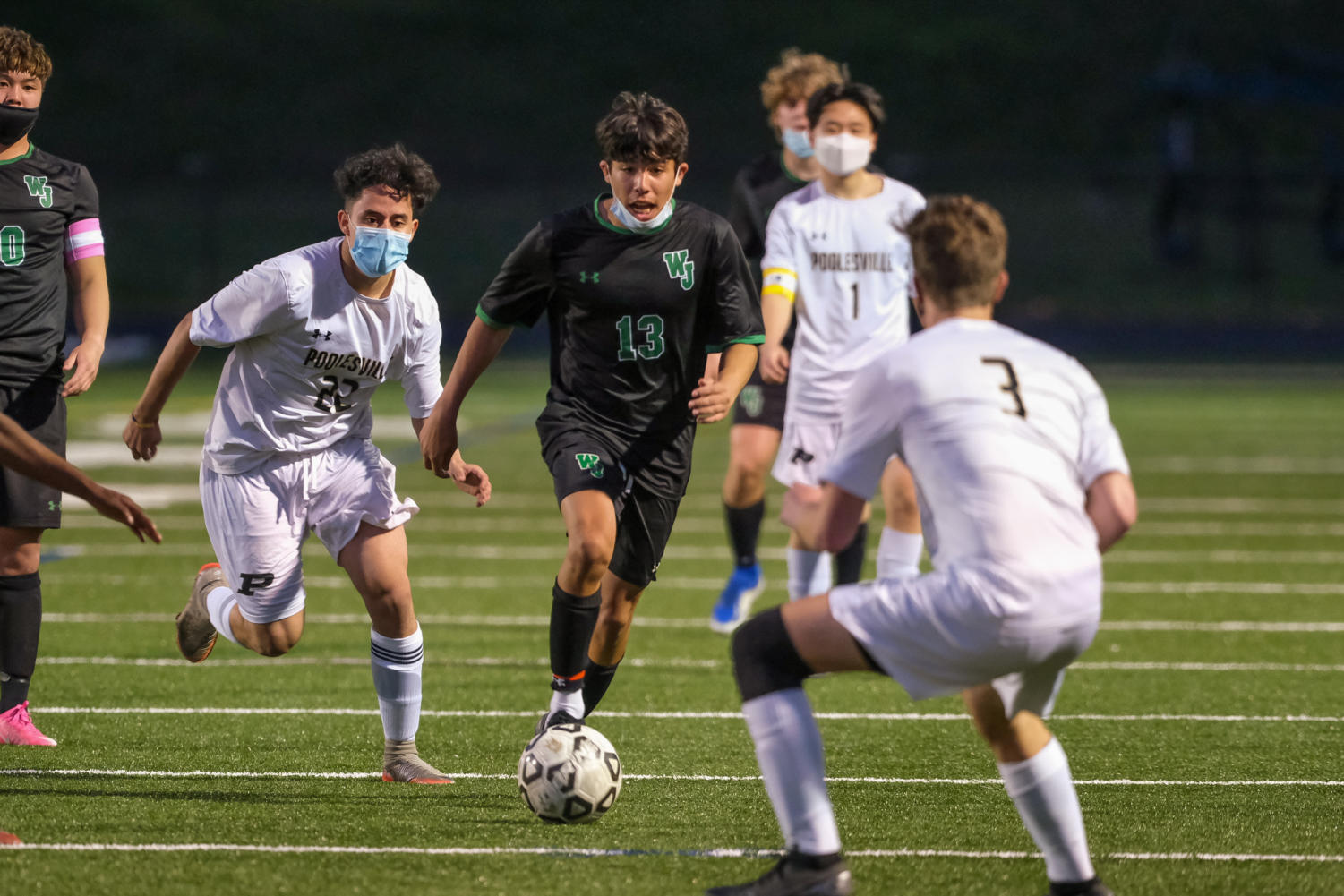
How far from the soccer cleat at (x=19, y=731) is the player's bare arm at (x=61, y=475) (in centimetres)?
186

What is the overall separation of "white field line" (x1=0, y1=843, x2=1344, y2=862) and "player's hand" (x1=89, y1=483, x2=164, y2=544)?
0.85m

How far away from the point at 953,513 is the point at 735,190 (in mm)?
5024

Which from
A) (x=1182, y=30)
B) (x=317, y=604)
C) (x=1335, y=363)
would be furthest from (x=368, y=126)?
(x=317, y=604)

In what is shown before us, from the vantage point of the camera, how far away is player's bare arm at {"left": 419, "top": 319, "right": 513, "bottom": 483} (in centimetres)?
534

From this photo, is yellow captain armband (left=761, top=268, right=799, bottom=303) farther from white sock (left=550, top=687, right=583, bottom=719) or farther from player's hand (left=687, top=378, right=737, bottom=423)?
white sock (left=550, top=687, right=583, bottom=719)

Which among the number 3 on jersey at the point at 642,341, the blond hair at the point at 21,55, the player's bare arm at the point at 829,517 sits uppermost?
the blond hair at the point at 21,55

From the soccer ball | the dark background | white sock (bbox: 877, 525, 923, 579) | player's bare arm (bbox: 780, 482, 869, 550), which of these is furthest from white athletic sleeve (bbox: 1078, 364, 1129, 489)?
the dark background

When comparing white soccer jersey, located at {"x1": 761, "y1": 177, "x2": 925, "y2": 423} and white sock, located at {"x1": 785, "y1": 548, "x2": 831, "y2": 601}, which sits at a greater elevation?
white soccer jersey, located at {"x1": 761, "y1": 177, "x2": 925, "y2": 423}

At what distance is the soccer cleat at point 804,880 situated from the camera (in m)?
3.68

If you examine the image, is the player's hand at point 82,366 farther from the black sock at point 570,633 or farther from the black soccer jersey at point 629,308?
the black sock at point 570,633

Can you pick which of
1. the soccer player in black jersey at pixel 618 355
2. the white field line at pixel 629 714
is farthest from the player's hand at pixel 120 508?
the white field line at pixel 629 714

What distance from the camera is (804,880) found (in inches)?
145

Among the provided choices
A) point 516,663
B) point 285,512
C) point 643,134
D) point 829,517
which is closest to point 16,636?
point 285,512

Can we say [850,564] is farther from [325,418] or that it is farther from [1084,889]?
[1084,889]
